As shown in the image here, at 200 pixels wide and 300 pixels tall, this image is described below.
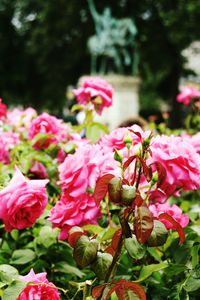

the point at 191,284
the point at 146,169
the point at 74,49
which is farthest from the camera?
the point at 74,49

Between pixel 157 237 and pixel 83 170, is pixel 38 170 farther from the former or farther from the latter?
pixel 157 237

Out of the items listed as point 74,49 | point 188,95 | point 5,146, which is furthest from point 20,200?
point 74,49

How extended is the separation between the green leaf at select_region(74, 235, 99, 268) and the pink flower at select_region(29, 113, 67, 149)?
1.05 metres

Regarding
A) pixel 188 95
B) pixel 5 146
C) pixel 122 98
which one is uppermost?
pixel 122 98

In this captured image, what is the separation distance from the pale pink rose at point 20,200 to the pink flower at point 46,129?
0.87m

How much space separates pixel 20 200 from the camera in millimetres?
1412

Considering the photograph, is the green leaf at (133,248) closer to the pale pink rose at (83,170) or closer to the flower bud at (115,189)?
the flower bud at (115,189)

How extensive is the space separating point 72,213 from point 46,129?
0.82 meters

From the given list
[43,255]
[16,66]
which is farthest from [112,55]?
[43,255]

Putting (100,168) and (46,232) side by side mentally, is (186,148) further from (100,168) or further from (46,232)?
(46,232)

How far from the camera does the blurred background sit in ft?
81.9

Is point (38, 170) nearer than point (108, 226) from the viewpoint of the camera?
No

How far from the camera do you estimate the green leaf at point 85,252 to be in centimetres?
129

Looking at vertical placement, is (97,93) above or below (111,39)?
below
